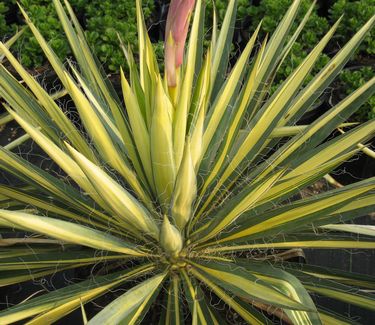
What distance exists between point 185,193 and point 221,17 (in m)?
1.68

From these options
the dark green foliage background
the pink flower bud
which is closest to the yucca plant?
the pink flower bud

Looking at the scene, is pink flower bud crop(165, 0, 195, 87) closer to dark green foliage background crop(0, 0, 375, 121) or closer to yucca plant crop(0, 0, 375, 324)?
yucca plant crop(0, 0, 375, 324)

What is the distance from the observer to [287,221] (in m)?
1.20

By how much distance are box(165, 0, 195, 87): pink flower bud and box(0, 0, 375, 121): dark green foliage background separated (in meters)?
1.20

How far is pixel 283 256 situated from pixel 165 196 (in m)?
0.46

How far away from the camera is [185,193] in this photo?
45.0 inches

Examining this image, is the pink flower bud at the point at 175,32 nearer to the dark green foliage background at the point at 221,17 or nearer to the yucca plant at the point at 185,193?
the yucca plant at the point at 185,193

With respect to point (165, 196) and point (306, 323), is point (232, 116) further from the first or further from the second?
point (306, 323)

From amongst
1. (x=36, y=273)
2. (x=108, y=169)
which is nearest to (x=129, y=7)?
(x=108, y=169)

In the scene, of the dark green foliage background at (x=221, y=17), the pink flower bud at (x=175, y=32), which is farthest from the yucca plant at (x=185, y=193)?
the dark green foliage background at (x=221, y=17)

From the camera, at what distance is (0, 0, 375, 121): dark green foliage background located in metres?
2.49

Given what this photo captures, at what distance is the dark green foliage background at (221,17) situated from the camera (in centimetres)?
249

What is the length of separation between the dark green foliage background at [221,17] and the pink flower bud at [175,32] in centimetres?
120

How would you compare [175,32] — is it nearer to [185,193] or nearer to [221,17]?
[185,193]
